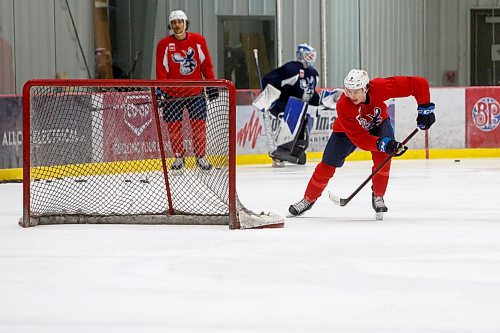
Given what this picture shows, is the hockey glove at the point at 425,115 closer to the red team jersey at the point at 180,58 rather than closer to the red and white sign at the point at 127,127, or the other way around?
the red and white sign at the point at 127,127

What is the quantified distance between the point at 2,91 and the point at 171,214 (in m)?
4.23

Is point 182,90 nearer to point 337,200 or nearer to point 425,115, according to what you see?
point 337,200

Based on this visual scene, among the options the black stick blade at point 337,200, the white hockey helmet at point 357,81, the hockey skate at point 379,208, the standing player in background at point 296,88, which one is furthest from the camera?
the standing player in background at point 296,88

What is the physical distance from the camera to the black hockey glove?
5.60 metres

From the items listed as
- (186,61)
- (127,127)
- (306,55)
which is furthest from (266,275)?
(306,55)

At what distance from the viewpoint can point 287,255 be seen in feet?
13.7

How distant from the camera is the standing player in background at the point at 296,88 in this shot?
1006cm

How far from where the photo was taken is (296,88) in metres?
10.1

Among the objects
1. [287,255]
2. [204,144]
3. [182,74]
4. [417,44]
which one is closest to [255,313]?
[287,255]

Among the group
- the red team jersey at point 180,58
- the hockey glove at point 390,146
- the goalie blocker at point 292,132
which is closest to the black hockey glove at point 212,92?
the hockey glove at point 390,146

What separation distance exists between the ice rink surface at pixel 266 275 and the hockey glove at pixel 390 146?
0.34 meters

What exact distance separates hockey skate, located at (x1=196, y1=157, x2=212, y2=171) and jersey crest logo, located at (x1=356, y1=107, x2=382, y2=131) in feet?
3.01

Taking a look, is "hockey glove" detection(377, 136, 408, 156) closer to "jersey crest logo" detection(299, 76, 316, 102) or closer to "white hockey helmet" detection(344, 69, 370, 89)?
"white hockey helmet" detection(344, 69, 370, 89)

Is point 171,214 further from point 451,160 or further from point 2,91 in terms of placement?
point 451,160
